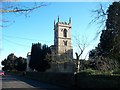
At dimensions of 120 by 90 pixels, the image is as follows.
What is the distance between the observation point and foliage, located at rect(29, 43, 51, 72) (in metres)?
62.1

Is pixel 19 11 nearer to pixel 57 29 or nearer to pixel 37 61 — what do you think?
pixel 37 61

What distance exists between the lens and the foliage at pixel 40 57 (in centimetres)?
6212

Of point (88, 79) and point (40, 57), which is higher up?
point (40, 57)

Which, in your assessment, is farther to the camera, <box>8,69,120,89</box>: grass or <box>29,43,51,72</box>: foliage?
<box>29,43,51,72</box>: foliage

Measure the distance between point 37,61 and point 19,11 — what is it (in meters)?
55.9

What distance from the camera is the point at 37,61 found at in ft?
210

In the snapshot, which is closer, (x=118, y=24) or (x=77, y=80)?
(x=118, y=24)

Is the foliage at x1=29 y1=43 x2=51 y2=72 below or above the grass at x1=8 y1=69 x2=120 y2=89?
above

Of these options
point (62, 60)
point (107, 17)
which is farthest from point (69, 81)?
point (62, 60)

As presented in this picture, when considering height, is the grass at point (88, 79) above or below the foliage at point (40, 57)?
below

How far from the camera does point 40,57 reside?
64438 millimetres

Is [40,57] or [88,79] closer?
[88,79]

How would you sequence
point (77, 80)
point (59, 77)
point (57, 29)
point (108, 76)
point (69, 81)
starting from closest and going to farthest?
1. point (108, 76)
2. point (77, 80)
3. point (69, 81)
4. point (59, 77)
5. point (57, 29)

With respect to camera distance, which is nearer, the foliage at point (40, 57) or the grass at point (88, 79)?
the grass at point (88, 79)
